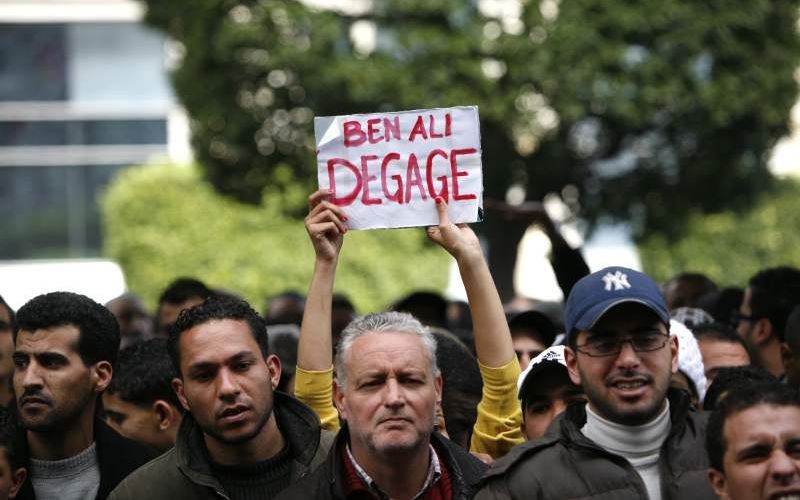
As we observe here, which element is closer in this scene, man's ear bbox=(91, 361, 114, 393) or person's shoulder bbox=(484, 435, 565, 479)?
person's shoulder bbox=(484, 435, 565, 479)

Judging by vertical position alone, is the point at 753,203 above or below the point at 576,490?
above

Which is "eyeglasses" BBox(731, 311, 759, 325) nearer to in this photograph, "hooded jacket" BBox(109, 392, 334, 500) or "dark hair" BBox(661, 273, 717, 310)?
"dark hair" BBox(661, 273, 717, 310)

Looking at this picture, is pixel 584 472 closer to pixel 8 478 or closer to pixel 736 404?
pixel 736 404

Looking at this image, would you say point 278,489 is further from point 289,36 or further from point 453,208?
point 289,36

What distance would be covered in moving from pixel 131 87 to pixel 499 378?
84.4ft


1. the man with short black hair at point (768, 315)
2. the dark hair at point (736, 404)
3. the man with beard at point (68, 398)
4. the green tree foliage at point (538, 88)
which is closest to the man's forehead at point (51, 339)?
the man with beard at point (68, 398)

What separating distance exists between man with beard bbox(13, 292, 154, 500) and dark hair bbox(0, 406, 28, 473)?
0.13 ft

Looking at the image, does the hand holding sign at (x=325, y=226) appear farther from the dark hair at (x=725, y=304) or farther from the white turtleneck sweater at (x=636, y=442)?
the dark hair at (x=725, y=304)

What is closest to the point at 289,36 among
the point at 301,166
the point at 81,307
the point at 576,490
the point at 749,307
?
the point at 301,166

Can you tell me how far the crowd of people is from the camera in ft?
14.4

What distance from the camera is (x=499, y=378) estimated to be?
5.10m

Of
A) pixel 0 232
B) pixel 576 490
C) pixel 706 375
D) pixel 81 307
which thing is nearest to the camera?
pixel 576 490

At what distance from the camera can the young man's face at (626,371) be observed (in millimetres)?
4441

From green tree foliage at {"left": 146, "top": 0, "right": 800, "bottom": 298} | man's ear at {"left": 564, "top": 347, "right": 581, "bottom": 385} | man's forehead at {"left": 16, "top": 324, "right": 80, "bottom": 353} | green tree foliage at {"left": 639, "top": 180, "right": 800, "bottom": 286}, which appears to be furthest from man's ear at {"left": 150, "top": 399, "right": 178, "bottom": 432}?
green tree foliage at {"left": 639, "top": 180, "right": 800, "bottom": 286}
